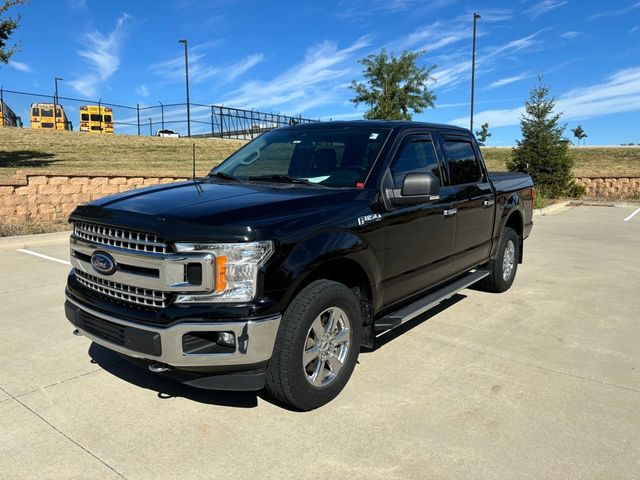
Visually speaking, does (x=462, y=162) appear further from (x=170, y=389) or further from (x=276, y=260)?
(x=170, y=389)

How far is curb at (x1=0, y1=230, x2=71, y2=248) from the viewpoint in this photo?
9117 mm

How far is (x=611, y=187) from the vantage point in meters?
23.1

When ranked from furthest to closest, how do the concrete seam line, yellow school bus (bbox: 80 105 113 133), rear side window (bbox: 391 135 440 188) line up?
yellow school bus (bbox: 80 105 113 133) → rear side window (bbox: 391 135 440 188) → the concrete seam line

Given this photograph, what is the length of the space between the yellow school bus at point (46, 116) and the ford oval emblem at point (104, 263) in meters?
36.0

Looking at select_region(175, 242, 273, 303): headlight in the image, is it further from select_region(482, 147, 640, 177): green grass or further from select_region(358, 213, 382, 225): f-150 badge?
select_region(482, 147, 640, 177): green grass

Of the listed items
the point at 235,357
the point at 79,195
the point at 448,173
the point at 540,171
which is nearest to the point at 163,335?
the point at 235,357

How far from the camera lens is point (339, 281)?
3.60 m

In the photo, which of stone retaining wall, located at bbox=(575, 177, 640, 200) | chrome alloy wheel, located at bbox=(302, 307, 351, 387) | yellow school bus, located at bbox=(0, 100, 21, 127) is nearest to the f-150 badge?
chrome alloy wheel, located at bbox=(302, 307, 351, 387)

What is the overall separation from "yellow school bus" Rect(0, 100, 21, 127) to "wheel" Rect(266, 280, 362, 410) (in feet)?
107

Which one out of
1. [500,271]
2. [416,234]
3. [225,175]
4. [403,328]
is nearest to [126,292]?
[225,175]

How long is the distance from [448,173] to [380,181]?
4.31ft

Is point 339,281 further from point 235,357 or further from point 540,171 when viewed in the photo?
point 540,171

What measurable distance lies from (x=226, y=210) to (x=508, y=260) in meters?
4.66

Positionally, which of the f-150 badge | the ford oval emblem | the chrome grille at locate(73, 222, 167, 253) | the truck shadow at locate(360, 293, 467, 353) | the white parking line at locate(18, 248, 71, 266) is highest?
the f-150 badge
